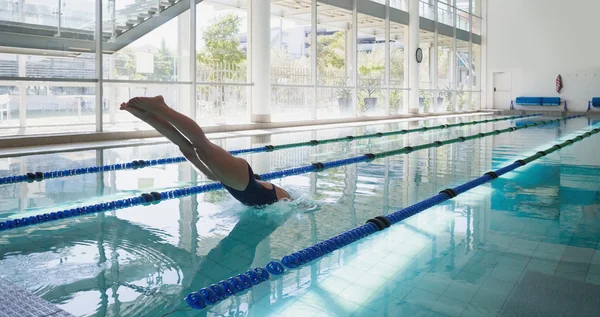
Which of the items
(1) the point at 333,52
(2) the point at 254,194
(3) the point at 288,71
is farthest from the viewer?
(1) the point at 333,52

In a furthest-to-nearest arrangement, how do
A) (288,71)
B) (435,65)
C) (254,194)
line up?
(435,65), (288,71), (254,194)

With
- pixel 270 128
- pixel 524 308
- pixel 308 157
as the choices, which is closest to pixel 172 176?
pixel 308 157

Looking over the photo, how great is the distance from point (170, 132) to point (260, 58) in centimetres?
862

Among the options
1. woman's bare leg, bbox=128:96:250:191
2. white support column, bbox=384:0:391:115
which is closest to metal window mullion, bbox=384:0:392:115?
white support column, bbox=384:0:391:115

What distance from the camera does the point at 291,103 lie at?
→ 13.5 metres

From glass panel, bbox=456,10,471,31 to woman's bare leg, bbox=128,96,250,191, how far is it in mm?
20002

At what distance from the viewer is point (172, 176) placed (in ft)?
17.2

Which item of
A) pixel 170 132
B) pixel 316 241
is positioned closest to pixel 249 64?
pixel 170 132

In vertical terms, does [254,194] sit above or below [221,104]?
below

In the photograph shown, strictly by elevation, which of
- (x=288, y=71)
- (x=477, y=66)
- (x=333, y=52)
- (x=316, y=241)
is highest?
(x=477, y=66)

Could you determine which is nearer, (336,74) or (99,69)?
(99,69)

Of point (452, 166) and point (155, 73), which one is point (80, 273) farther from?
point (155, 73)

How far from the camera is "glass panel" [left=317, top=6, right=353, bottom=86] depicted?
14789 mm

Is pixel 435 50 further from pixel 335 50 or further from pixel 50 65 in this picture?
pixel 50 65
